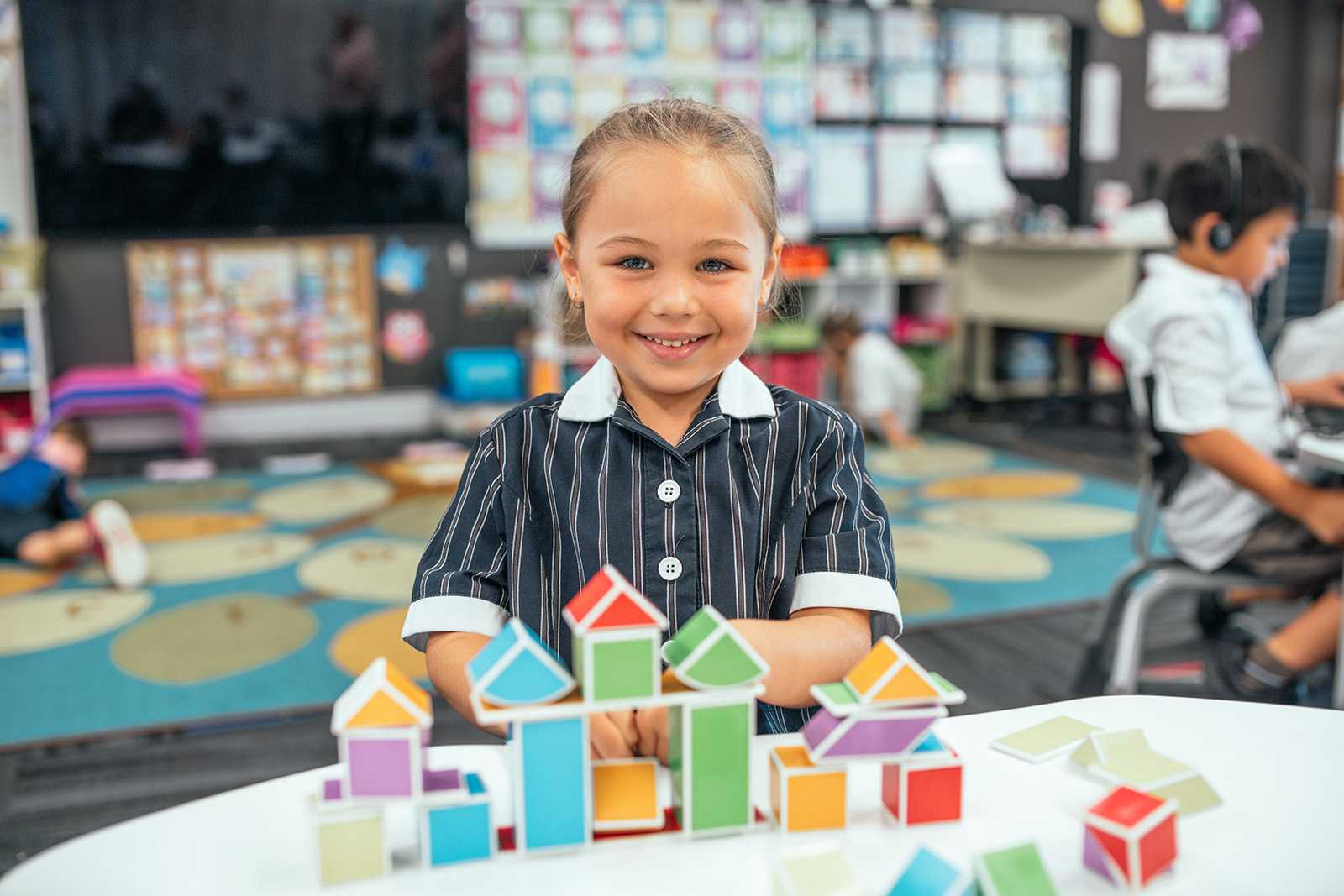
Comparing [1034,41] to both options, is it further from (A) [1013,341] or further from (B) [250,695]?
(B) [250,695]

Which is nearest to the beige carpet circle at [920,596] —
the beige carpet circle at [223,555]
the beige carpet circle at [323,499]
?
the beige carpet circle at [223,555]

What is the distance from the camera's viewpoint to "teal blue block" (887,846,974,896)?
525mm

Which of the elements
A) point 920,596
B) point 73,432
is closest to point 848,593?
point 920,596

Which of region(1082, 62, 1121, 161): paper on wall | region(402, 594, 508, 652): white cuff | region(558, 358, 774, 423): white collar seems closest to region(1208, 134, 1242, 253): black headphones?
region(558, 358, 774, 423): white collar

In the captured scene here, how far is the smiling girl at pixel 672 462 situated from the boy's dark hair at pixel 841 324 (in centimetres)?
387

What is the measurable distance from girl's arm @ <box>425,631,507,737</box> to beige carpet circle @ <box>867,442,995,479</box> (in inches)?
127

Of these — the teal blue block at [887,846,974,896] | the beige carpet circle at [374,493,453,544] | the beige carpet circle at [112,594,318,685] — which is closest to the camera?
the teal blue block at [887,846,974,896]

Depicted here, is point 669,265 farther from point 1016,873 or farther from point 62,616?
point 62,616

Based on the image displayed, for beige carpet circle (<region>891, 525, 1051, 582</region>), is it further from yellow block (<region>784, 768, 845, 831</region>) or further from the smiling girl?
yellow block (<region>784, 768, 845, 831</region>)

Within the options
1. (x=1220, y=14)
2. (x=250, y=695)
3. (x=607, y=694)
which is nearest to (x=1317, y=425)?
(x=607, y=694)

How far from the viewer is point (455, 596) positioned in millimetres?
859

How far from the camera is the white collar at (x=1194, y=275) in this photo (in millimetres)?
1776

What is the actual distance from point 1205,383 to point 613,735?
137 cm

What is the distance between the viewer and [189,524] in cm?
340
